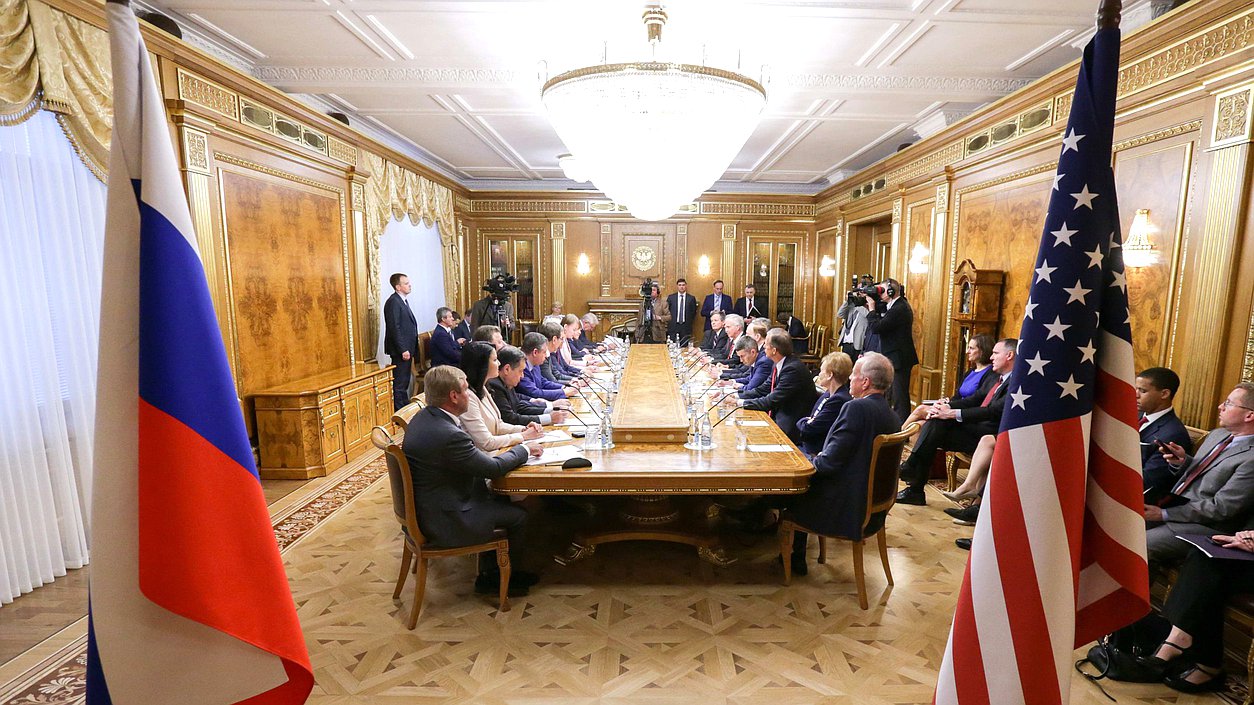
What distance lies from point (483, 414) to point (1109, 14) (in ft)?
11.5

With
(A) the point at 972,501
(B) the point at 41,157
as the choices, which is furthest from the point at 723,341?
(B) the point at 41,157

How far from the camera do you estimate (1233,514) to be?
2.68 meters

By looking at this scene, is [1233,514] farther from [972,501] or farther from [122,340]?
[122,340]

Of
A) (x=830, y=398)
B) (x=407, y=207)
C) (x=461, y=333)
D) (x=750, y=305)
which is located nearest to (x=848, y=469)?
(x=830, y=398)

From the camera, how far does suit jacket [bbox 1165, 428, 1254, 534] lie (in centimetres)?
267

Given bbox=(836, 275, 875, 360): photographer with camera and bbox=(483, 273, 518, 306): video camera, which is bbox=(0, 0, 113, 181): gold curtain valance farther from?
bbox=(836, 275, 875, 360): photographer with camera

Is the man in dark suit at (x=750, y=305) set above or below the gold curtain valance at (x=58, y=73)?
below

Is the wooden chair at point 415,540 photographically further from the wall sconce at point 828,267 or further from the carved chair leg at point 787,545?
the wall sconce at point 828,267

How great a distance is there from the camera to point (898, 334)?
6414 millimetres

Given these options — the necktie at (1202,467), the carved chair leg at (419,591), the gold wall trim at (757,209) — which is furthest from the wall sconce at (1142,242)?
the gold wall trim at (757,209)

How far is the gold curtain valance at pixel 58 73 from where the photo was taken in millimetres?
3129

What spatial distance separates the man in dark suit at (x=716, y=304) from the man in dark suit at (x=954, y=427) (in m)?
6.64

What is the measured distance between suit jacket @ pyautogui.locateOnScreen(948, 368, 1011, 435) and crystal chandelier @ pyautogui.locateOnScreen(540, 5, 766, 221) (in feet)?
8.86

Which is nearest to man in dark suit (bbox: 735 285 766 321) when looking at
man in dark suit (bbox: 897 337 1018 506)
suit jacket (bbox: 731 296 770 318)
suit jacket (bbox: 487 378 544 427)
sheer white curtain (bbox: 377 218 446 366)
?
suit jacket (bbox: 731 296 770 318)
